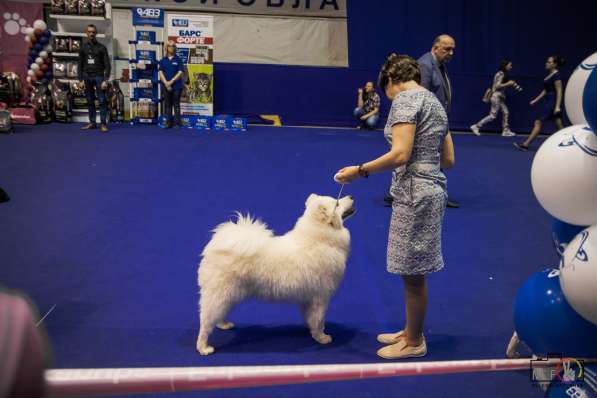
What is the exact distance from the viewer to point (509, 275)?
411cm

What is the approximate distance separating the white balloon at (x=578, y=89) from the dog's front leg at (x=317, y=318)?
1610 millimetres

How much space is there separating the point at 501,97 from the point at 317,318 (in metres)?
10.4

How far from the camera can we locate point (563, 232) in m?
2.38

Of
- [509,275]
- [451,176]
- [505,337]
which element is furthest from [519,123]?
[505,337]

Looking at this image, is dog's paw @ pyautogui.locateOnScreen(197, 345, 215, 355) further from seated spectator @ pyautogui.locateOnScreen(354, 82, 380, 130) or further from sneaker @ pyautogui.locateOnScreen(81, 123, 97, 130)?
seated spectator @ pyautogui.locateOnScreen(354, 82, 380, 130)

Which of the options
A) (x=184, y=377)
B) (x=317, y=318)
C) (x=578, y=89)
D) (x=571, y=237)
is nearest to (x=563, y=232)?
(x=571, y=237)

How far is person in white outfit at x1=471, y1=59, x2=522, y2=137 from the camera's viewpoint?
1150cm

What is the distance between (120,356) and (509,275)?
302cm

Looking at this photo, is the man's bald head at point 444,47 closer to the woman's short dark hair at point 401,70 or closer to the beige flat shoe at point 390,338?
the woman's short dark hair at point 401,70

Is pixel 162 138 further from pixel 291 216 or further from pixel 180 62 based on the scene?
pixel 291 216

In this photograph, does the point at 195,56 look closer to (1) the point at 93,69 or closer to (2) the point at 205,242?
(1) the point at 93,69

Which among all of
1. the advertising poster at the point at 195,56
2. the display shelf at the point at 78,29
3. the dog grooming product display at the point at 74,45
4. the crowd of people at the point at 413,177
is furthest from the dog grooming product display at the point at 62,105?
the crowd of people at the point at 413,177

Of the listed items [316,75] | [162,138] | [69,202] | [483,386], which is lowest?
[483,386]

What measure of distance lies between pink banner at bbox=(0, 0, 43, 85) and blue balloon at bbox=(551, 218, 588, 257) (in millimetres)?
12437
